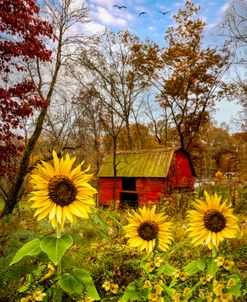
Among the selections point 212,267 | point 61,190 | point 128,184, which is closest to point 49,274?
point 61,190

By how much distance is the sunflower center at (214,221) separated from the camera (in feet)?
7.49

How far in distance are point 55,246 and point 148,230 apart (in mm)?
1000

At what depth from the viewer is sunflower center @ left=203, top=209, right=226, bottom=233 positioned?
7.49ft

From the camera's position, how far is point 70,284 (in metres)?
1.80

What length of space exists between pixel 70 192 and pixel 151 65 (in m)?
30.0

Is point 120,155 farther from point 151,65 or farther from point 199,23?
point 199,23

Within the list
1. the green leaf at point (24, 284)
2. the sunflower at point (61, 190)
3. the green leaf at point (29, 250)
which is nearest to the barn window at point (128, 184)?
the green leaf at point (24, 284)

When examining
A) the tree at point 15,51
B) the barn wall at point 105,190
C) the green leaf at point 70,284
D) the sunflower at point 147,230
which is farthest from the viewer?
the barn wall at point 105,190

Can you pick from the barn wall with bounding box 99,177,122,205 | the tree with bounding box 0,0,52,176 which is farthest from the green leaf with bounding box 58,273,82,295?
the barn wall with bounding box 99,177,122,205

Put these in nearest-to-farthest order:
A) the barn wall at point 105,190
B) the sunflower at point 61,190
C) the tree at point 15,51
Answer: the sunflower at point 61,190
the tree at point 15,51
the barn wall at point 105,190

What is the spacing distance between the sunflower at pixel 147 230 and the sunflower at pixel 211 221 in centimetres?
27

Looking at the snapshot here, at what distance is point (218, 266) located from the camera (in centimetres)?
217

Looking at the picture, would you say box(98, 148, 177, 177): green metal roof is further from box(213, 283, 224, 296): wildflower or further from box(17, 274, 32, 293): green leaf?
box(17, 274, 32, 293): green leaf

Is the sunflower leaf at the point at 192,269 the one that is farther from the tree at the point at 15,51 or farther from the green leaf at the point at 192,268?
the tree at the point at 15,51
